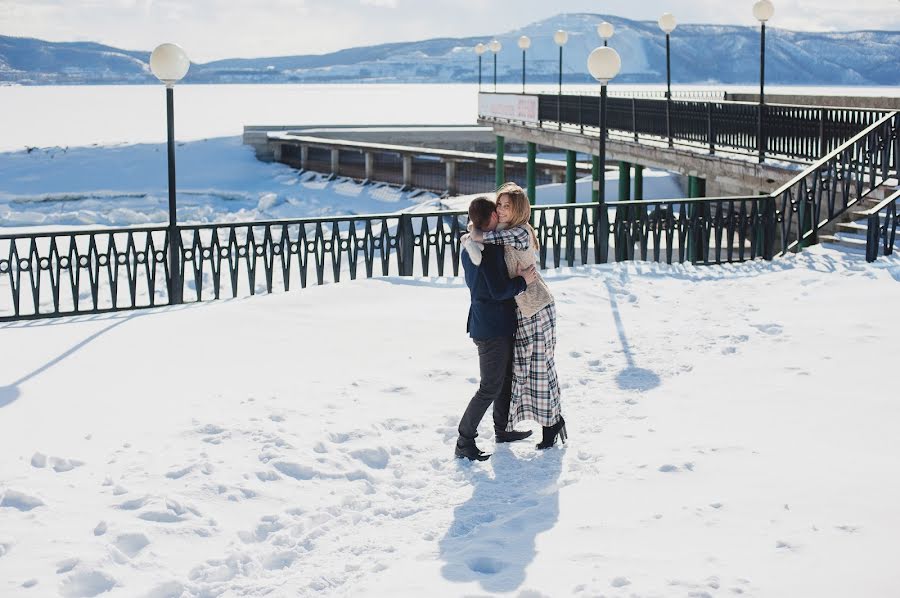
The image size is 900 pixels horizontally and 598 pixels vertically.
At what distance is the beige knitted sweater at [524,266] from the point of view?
226 inches

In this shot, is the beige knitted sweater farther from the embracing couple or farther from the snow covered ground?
the snow covered ground

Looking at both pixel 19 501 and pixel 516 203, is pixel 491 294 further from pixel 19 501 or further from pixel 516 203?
pixel 19 501

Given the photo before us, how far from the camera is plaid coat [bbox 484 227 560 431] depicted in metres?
6.01

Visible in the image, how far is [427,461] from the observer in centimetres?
607

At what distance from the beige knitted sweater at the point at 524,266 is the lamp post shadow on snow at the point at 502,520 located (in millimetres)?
878

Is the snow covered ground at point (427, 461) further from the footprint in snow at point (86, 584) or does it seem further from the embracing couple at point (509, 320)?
the embracing couple at point (509, 320)

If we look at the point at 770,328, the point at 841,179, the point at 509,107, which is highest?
the point at 509,107

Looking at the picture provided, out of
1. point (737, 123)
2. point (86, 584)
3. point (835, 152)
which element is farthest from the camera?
point (737, 123)

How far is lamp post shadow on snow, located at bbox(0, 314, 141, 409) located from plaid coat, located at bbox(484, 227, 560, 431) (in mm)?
3450

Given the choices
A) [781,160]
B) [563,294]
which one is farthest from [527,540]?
[781,160]

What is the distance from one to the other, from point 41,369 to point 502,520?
4.38m

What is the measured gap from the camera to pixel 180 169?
2025 inches

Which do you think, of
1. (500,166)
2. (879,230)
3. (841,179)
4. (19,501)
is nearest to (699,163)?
(841,179)

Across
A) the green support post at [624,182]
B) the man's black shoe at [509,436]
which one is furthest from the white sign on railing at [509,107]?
the man's black shoe at [509,436]
